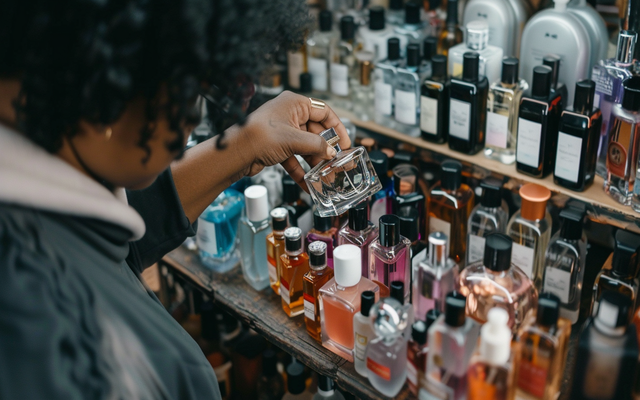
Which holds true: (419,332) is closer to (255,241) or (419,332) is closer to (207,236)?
(255,241)

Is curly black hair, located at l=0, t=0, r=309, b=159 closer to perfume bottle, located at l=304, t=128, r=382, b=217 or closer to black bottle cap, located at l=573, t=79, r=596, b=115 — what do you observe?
perfume bottle, located at l=304, t=128, r=382, b=217

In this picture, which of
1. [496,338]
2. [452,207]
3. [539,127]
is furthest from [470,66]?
[496,338]

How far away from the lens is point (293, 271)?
118 cm

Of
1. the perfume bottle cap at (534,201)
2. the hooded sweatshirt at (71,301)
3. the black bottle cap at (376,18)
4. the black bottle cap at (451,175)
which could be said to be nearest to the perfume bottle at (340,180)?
the black bottle cap at (451,175)

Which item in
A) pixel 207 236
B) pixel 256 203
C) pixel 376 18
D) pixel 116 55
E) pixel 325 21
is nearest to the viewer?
pixel 116 55

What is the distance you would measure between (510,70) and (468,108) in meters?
0.11

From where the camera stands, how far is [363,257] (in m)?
1.18

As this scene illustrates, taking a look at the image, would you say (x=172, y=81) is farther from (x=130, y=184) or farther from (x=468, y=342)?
(x=468, y=342)

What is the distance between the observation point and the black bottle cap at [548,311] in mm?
882

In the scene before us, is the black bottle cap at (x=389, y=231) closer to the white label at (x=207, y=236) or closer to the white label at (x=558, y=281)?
the white label at (x=558, y=281)

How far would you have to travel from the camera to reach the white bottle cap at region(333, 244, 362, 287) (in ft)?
3.39

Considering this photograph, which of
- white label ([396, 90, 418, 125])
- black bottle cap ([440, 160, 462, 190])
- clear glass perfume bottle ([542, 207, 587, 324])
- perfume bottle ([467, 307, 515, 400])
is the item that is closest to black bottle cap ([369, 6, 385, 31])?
white label ([396, 90, 418, 125])

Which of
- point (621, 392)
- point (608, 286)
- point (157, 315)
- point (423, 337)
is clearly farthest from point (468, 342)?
point (157, 315)

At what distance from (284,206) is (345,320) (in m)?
0.38
